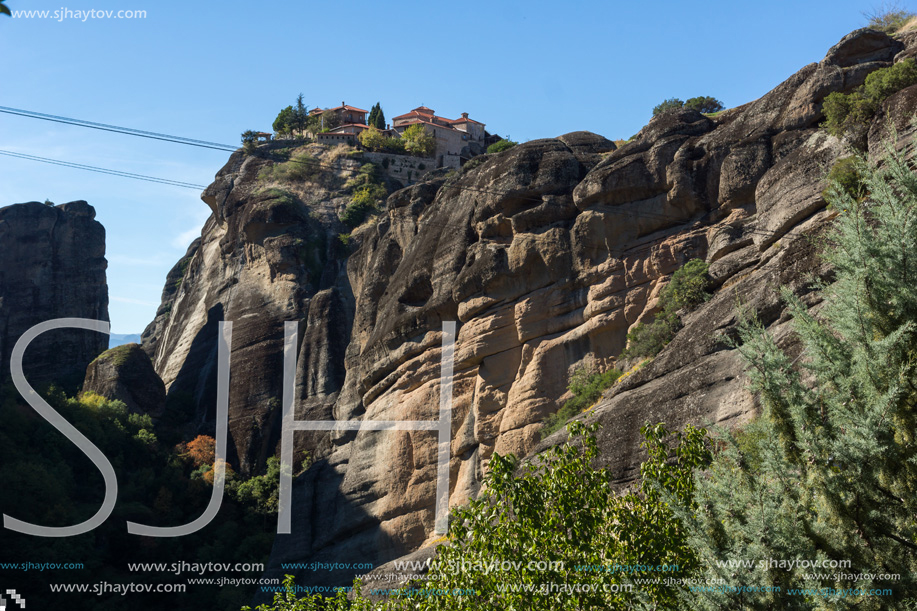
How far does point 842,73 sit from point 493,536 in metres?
24.4

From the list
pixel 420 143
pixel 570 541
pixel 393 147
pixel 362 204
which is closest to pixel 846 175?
pixel 570 541

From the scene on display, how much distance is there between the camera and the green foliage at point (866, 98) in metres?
27.7

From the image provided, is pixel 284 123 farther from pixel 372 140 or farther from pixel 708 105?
pixel 708 105

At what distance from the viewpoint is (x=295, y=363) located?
53562mm

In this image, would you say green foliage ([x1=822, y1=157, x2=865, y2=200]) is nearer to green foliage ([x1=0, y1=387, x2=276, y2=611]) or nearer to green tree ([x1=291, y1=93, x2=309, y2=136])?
green foliage ([x1=0, y1=387, x2=276, y2=611])

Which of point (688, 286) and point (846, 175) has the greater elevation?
point (846, 175)

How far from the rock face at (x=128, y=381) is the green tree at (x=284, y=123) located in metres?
35.5

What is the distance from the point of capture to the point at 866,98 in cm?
2828

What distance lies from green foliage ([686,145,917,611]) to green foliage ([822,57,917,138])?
2016 centimetres

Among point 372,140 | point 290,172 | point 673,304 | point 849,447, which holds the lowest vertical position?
point 849,447

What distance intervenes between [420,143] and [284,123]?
16048mm

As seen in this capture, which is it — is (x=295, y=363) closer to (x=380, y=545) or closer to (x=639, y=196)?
(x=380, y=545)

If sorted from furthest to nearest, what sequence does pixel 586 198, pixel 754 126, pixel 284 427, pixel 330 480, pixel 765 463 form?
1. pixel 284 427
2. pixel 330 480
3. pixel 586 198
4. pixel 754 126
5. pixel 765 463

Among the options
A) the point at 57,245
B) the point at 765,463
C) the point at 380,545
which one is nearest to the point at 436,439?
the point at 380,545
